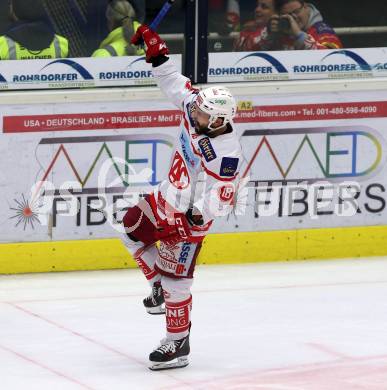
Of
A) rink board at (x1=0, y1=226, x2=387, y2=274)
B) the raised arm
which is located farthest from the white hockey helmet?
rink board at (x1=0, y1=226, x2=387, y2=274)

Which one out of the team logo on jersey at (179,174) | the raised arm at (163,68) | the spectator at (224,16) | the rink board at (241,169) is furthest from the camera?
the spectator at (224,16)

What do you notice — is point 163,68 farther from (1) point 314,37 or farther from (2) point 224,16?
(1) point 314,37

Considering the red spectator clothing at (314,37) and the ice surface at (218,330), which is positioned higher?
the red spectator clothing at (314,37)

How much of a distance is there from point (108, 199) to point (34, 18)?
1339 millimetres

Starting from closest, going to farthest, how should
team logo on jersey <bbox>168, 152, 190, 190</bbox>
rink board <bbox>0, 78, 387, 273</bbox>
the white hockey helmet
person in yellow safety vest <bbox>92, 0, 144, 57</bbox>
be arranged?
the white hockey helmet → team logo on jersey <bbox>168, 152, 190, 190</bbox> → rink board <bbox>0, 78, 387, 273</bbox> → person in yellow safety vest <bbox>92, 0, 144, 57</bbox>

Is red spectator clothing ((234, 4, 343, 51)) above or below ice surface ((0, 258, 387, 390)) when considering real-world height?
above

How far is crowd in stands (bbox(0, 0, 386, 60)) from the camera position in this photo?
9242 millimetres

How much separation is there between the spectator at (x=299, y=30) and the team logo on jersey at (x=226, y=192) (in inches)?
120

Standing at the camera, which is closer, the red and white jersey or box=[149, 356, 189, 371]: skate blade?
the red and white jersey

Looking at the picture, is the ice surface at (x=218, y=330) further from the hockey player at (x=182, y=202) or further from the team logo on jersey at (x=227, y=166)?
the team logo on jersey at (x=227, y=166)

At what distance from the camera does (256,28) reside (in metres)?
9.88

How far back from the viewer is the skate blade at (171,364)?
720 centimetres

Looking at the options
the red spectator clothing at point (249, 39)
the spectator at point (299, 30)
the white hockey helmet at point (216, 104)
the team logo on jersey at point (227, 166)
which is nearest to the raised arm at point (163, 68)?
the white hockey helmet at point (216, 104)

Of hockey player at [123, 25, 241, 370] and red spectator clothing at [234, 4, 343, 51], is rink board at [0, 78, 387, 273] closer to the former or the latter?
red spectator clothing at [234, 4, 343, 51]
